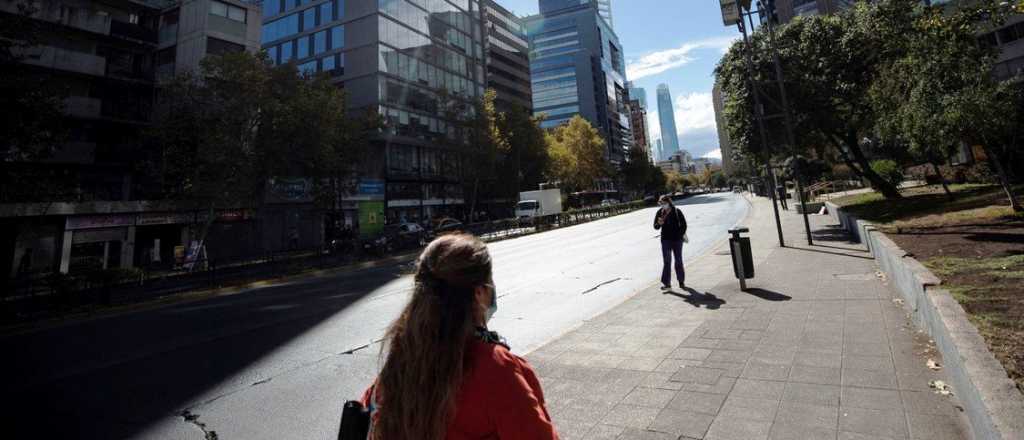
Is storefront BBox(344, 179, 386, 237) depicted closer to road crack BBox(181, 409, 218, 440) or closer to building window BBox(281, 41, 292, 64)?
building window BBox(281, 41, 292, 64)

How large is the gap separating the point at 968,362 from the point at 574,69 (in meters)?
121

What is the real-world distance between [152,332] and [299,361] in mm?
4914

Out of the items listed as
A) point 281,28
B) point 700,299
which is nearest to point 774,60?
point 700,299

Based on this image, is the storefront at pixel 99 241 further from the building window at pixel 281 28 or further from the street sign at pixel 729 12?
the street sign at pixel 729 12

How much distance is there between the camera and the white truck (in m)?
38.9

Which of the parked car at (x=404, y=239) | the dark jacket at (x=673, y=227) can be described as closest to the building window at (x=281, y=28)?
the parked car at (x=404, y=239)

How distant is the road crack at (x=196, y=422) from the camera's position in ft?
12.5

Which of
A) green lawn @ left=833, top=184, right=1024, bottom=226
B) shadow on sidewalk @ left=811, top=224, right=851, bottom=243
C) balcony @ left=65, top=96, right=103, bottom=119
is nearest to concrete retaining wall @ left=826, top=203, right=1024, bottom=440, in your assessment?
green lawn @ left=833, top=184, right=1024, bottom=226

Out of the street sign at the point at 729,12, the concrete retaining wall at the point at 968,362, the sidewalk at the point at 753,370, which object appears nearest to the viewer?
the concrete retaining wall at the point at 968,362

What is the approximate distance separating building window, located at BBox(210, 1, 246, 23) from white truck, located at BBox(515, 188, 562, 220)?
1007 inches

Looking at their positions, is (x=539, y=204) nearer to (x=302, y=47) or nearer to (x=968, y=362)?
(x=302, y=47)

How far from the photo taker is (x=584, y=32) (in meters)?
120

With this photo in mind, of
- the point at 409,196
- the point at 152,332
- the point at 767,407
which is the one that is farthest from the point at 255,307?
the point at 409,196

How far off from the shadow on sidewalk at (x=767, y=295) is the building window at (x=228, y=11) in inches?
1416
